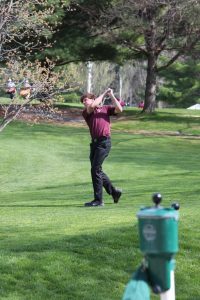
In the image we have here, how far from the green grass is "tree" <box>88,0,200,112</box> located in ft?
38.4

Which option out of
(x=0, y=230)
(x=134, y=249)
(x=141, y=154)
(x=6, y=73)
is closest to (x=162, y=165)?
(x=141, y=154)

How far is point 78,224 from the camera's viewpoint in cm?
943

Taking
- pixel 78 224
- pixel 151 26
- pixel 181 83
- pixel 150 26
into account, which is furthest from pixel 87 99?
pixel 181 83

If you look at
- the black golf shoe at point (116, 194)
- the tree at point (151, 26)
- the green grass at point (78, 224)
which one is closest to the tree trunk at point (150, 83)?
the tree at point (151, 26)

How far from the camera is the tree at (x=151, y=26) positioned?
36062 millimetres

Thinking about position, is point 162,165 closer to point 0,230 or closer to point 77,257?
point 0,230

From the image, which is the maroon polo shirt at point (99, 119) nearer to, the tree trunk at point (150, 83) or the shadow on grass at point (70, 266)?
the shadow on grass at point (70, 266)

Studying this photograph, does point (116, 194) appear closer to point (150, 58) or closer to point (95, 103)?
point (95, 103)

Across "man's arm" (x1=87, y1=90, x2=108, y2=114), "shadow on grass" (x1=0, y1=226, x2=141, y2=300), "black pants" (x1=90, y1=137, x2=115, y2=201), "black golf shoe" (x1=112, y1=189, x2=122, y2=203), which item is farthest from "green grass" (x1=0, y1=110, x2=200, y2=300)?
"man's arm" (x1=87, y1=90, x2=108, y2=114)

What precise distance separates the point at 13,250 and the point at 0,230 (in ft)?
6.12

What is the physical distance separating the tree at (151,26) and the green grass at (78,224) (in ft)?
38.4

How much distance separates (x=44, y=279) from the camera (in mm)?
6512

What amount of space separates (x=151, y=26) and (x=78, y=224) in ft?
98.0

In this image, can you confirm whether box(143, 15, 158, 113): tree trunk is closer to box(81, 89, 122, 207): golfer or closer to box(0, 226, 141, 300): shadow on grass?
box(81, 89, 122, 207): golfer
